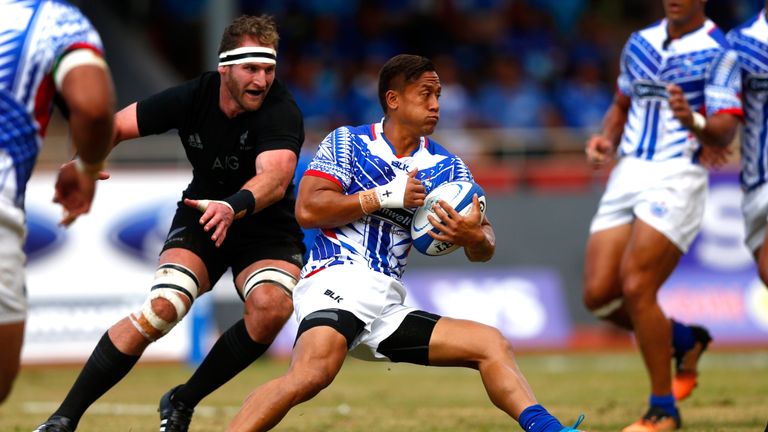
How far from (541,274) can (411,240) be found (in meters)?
9.26

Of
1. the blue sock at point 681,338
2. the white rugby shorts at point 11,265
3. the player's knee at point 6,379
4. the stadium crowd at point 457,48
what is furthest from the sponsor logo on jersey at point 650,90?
the stadium crowd at point 457,48

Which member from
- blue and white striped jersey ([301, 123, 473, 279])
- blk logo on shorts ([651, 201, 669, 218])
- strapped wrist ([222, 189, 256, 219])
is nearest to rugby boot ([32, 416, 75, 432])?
strapped wrist ([222, 189, 256, 219])

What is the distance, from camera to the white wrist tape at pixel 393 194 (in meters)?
6.35

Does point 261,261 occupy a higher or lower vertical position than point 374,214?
lower

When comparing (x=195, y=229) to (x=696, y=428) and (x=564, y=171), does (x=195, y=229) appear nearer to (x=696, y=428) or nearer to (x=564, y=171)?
(x=696, y=428)

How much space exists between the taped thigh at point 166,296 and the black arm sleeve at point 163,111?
0.85 metres

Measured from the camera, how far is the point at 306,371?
6137 millimetres

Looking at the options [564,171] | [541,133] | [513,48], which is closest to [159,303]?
[564,171]

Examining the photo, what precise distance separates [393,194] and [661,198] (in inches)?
113

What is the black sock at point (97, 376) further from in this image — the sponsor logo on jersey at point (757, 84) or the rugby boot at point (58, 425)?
the sponsor logo on jersey at point (757, 84)

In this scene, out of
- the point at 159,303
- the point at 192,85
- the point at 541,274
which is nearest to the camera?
the point at 159,303

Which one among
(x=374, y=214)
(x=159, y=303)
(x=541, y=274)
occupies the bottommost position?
(x=541, y=274)

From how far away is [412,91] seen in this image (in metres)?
6.61

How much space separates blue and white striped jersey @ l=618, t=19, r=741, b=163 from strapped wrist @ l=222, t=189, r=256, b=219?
Answer: 3.12 meters
